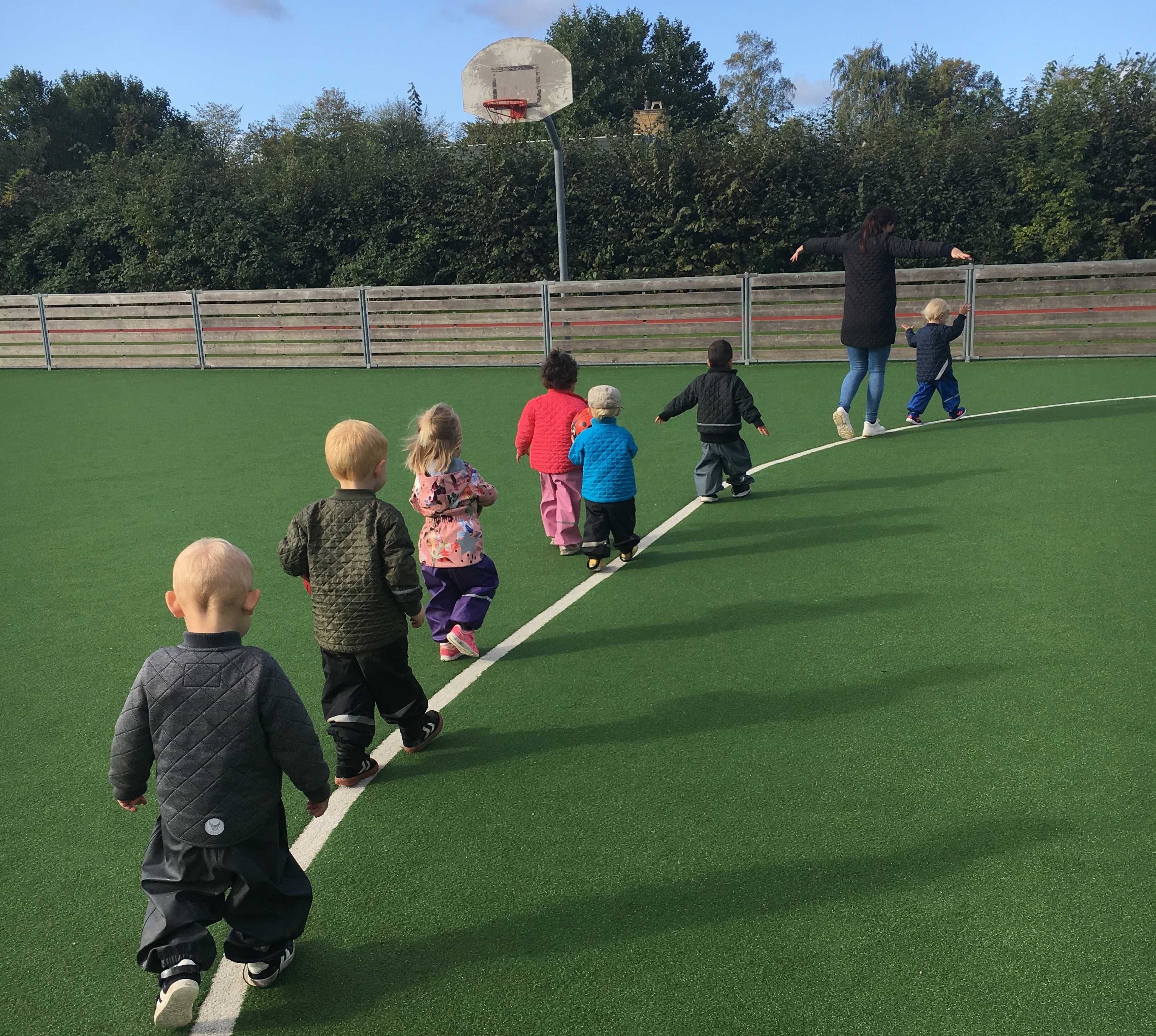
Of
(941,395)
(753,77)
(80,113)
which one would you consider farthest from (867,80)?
(941,395)

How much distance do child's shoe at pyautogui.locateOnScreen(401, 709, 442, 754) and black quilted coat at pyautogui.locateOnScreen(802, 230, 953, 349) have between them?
8.18 meters

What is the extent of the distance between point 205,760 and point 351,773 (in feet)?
4.84

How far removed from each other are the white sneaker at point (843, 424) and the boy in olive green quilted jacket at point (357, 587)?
8286 mm

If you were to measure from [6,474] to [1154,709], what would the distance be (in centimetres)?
1098

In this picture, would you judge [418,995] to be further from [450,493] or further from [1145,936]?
[450,493]

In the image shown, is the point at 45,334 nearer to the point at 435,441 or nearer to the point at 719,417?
the point at 719,417

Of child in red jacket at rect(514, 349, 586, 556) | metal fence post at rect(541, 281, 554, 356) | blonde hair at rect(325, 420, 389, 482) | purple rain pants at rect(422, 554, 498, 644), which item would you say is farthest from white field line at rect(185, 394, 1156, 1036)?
metal fence post at rect(541, 281, 554, 356)

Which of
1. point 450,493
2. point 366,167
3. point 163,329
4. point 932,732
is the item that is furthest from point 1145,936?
point 366,167

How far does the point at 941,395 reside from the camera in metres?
12.8

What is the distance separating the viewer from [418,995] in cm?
313

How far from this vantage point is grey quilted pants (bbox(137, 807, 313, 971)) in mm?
3033

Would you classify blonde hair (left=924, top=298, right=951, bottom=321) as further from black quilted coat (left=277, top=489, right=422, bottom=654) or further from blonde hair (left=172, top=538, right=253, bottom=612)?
blonde hair (left=172, top=538, right=253, bottom=612)

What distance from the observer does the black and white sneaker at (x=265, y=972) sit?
125 inches

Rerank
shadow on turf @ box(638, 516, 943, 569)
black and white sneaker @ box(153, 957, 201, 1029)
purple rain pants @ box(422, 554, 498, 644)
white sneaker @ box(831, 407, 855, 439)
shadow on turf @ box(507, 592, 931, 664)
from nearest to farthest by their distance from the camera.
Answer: black and white sneaker @ box(153, 957, 201, 1029), purple rain pants @ box(422, 554, 498, 644), shadow on turf @ box(507, 592, 931, 664), shadow on turf @ box(638, 516, 943, 569), white sneaker @ box(831, 407, 855, 439)
